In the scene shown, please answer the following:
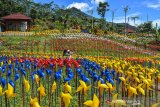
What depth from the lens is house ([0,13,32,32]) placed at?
5319 cm

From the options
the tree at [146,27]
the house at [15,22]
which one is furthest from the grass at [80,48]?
the tree at [146,27]

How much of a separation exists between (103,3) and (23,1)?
68.5 feet

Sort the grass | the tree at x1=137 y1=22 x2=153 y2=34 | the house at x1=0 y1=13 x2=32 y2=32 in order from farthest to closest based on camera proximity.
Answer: the tree at x1=137 y1=22 x2=153 y2=34 → the house at x1=0 y1=13 x2=32 y2=32 → the grass

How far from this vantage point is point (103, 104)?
23.0 feet

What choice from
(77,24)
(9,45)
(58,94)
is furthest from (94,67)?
(77,24)

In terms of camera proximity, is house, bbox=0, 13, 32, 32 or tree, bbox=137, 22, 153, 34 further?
tree, bbox=137, 22, 153, 34

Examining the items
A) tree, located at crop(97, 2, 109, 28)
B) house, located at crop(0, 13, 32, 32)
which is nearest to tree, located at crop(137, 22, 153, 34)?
tree, located at crop(97, 2, 109, 28)

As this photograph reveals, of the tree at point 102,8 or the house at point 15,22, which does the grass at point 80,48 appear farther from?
the tree at point 102,8

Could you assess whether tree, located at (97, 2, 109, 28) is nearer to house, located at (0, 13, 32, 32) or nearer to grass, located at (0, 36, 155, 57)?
house, located at (0, 13, 32, 32)

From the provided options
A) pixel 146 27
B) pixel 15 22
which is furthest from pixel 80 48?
pixel 146 27

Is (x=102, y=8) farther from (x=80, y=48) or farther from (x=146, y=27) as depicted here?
(x=80, y=48)

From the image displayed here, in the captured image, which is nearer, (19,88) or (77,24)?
(19,88)

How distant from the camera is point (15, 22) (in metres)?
54.0

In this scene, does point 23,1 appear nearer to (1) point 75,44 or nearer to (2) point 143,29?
(2) point 143,29
